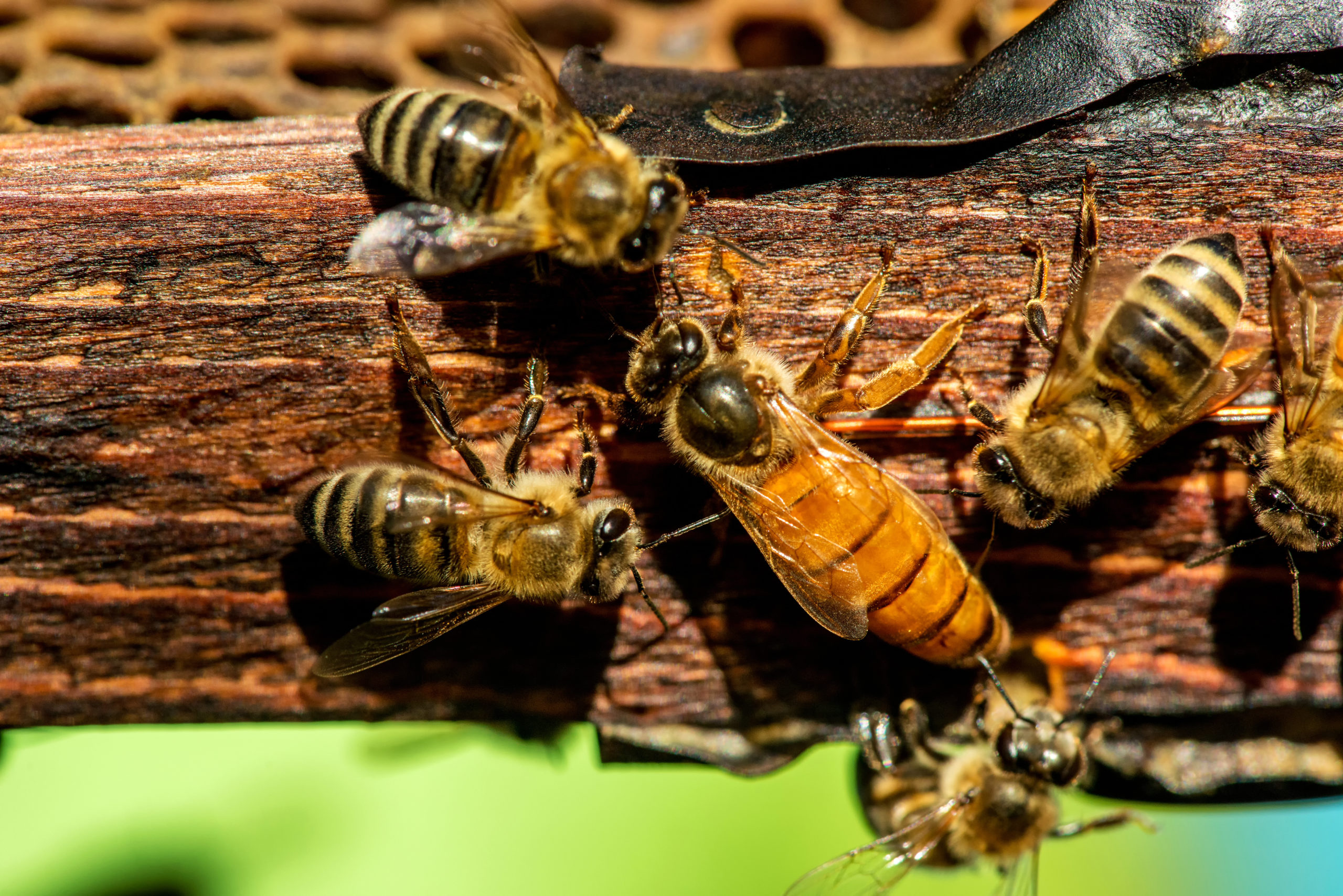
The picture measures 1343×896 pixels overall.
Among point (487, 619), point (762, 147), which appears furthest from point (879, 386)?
point (487, 619)

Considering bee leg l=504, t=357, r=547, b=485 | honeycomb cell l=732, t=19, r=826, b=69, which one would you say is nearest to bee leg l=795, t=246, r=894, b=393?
bee leg l=504, t=357, r=547, b=485

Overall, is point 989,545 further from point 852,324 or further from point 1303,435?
point 1303,435

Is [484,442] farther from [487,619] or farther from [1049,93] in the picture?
[1049,93]

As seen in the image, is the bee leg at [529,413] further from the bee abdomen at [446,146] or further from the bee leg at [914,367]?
the bee leg at [914,367]

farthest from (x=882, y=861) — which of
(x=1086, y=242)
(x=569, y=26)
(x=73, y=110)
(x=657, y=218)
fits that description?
(x=73, y=110)

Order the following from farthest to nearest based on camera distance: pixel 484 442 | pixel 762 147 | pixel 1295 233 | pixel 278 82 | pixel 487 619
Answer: pixel 278 82, pixel 487 619, pixel 484 442, pixel 1295 233, pixel 762 147
